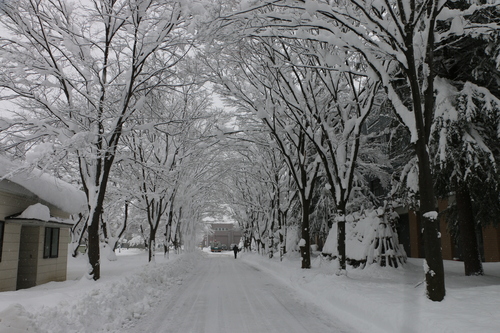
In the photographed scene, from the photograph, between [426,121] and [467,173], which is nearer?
[426,121]

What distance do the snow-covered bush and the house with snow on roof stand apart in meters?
12.0

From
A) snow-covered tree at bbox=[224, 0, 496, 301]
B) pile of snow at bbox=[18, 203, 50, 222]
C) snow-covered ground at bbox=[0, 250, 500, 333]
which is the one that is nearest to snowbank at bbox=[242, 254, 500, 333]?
snow-covered ground at bbox=[0, 250, 500, 333]

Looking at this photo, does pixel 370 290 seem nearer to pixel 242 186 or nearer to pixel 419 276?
pixel 419 276

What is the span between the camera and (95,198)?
11898 mm

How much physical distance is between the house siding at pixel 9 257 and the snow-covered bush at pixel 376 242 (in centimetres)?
1269

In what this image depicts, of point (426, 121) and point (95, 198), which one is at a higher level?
point (426, 121)

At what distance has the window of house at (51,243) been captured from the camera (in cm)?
1415

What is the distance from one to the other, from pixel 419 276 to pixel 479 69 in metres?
7.05

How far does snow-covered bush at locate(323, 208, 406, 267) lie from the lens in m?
14.6

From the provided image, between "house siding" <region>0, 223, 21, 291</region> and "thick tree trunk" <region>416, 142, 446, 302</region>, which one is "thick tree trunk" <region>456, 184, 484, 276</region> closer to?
"thick tree trunk" <region>416, 142, 446, 302</region>

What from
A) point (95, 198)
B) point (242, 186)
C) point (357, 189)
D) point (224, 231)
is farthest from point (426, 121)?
point (224, 231)

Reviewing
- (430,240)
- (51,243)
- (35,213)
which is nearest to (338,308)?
(430,240)

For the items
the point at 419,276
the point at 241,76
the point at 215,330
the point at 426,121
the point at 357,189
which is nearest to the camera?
the point at 215,330

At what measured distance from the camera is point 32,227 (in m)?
13.6
